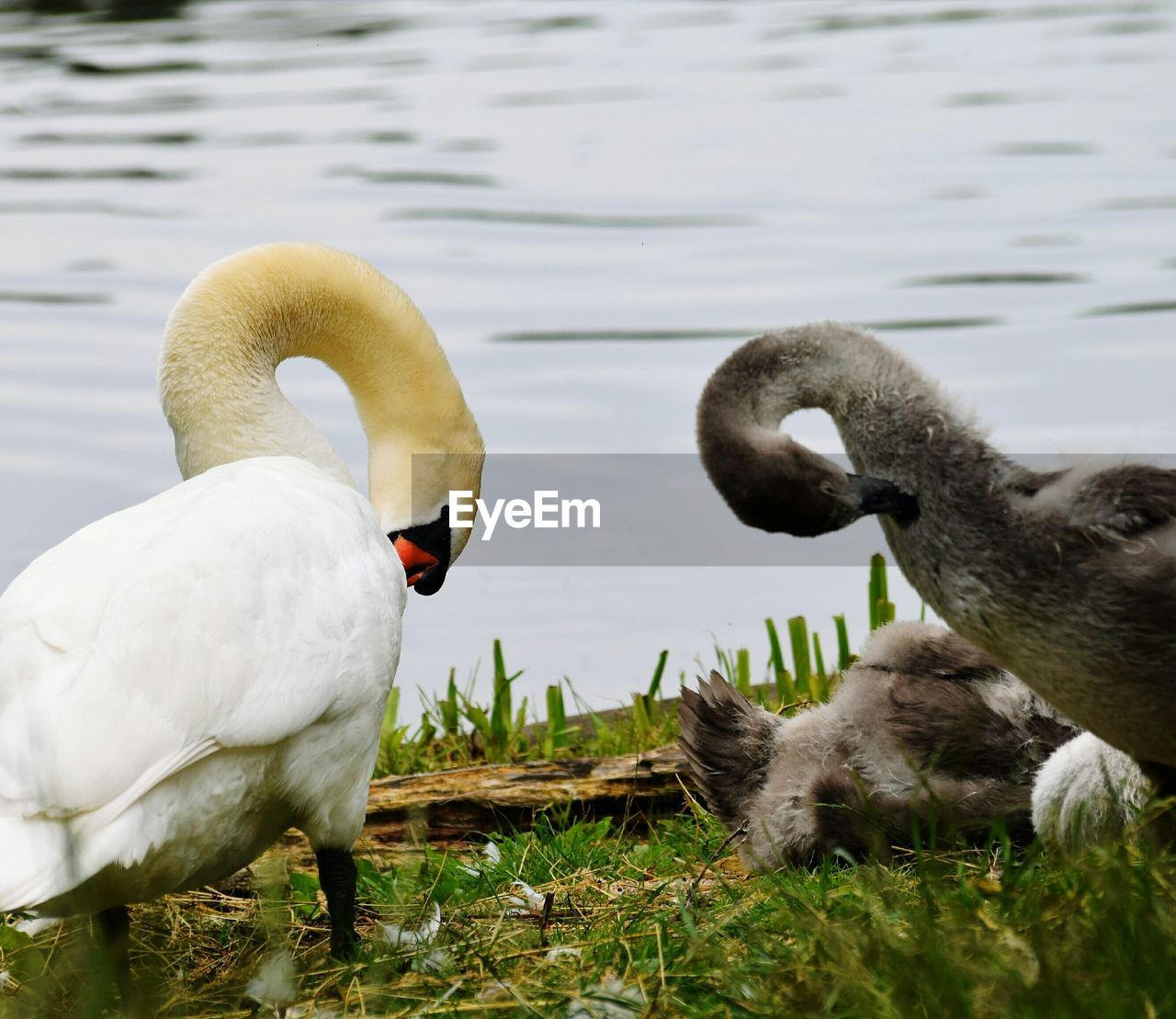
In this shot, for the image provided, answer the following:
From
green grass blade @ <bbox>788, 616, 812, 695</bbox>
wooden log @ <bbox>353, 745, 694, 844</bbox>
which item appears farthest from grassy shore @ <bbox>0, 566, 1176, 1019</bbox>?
green grass blade @ <bbox>788, 616, 812, 695</bbox>

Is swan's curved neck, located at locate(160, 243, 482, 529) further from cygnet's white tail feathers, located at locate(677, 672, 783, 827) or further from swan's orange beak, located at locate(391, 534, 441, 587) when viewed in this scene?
cygnet's white tail feathers, located at locate(677, 672, 783, 827)

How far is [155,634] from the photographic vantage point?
3.56 m

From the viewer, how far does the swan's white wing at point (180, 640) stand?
3.38 meters

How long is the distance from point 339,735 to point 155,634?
466mm

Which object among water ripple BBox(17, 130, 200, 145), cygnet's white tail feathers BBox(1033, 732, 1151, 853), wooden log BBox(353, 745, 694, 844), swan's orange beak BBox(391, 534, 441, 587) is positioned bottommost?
wooden log BBox(353, 745, 694, 844)

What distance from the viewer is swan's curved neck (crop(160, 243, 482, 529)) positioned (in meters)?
5.11

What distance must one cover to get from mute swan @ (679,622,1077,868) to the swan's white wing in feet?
3.95

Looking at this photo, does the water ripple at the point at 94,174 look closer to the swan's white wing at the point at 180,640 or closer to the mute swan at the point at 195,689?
the mute swan at the point at 195,689

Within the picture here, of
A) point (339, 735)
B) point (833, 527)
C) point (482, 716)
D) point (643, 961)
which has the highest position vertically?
point (833, 527)

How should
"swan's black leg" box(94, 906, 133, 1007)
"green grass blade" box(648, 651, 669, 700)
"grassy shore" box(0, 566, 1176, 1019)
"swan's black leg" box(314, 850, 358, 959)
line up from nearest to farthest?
"grassy shore" box(0, 566, 1176, 1019) < "swan's black leg" box(94, 906, 133, 1007) < "swan's black leg" box(314, 850, 358, 959) < "green grass blade" box(648, 651, 669, 700)

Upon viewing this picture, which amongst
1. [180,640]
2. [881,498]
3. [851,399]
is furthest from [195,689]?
[851,399]

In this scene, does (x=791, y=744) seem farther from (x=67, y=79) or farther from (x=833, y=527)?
(x=67, y=79)

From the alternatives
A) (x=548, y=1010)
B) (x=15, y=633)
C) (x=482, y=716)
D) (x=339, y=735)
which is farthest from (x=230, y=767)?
(x=482, y=716)

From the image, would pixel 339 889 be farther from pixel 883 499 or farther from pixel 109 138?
pixel 109 138
